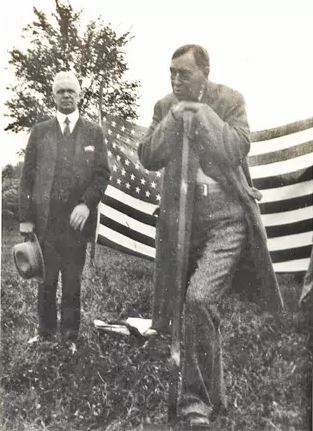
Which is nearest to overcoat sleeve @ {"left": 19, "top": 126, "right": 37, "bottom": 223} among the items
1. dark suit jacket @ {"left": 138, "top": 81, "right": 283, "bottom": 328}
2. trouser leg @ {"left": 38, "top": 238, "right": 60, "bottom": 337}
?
trouser leg @ {"left": 38, "top": 238, "right": 60, "bottom": 337}

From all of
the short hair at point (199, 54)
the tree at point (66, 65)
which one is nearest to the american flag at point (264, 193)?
the tree at point (66, 65)

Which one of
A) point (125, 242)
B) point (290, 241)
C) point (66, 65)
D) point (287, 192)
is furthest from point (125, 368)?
point (66, 65)

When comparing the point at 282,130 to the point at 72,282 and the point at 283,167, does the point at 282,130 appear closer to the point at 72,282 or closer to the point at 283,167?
the point at 283,167

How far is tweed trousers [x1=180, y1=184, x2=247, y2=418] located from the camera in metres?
5.37

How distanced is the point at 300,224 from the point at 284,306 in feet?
2.03

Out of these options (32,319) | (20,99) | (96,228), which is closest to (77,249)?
(96,228)

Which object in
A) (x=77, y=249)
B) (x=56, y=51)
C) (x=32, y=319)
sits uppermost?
(x=56, y=51)

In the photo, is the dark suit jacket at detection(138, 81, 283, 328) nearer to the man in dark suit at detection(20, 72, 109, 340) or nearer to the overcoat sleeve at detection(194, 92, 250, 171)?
the overcoat sleeve at detection(194, 92, 250, 171)

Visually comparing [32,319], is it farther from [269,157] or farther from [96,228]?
[269,157]

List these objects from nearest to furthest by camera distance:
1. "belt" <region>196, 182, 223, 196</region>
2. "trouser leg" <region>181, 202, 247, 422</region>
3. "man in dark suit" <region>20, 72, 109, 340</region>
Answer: "trouser leg" <region>181, 202, 247, 422</region>, "belt" <region>196, 182, 223, 196</region>, "man in dark suit" <region>20, 72, 109, 340</region>

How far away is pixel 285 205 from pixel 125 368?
169 cm

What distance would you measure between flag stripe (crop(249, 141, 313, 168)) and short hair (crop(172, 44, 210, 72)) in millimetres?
759

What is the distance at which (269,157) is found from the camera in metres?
5.55

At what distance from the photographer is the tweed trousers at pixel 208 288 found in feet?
17.6
